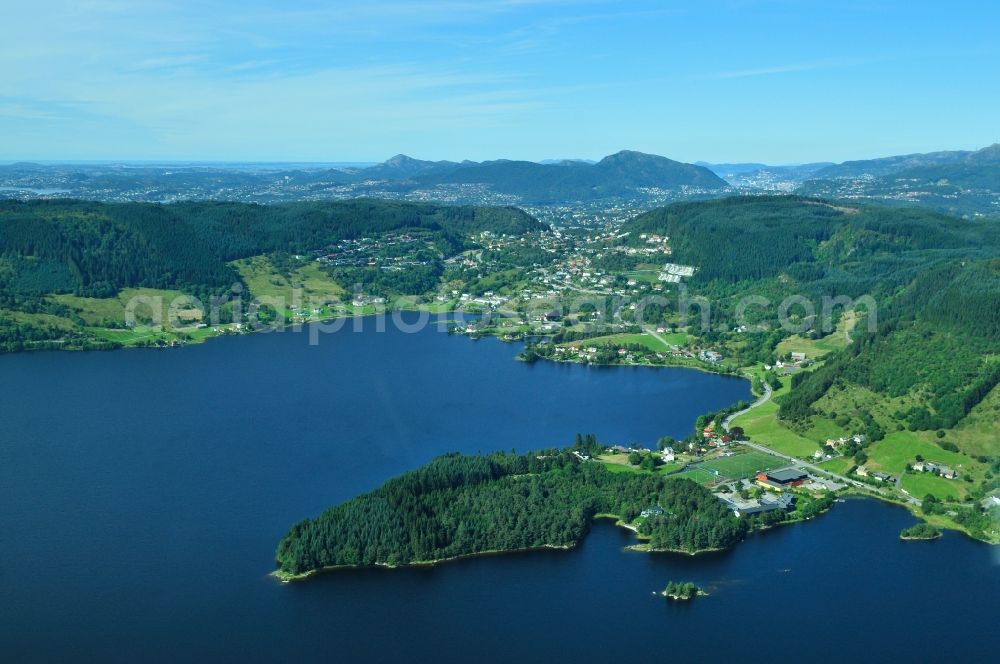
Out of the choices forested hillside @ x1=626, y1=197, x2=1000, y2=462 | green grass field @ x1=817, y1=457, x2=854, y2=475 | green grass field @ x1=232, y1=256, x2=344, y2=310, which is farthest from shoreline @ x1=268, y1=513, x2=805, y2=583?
green grass field @ x1=232, y1=256, x2=344, y2=310

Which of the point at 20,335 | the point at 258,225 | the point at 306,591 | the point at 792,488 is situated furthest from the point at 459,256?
the point at 306,591

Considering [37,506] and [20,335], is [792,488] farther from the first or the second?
[20,335]

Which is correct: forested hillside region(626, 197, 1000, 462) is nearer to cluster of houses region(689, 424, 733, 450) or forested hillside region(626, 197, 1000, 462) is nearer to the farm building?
cluster of houses region(689, 424, 733, 450)

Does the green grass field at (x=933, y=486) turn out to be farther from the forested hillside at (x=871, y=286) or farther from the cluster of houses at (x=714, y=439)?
the cluster of houses at (x=714, y=439)

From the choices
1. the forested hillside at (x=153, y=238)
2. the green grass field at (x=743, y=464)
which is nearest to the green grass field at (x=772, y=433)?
the green grass field at (x=743, y=464)

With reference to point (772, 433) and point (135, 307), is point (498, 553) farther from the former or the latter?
point (135, 307)
